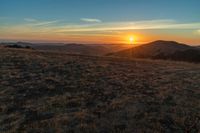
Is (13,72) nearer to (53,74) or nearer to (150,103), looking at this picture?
(53,74)

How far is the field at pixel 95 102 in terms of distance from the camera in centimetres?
856

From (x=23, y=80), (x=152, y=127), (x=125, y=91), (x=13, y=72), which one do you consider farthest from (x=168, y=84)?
(x=13, y=72)

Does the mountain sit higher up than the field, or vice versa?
the field

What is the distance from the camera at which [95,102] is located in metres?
11.0

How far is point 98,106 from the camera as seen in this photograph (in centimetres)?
1045

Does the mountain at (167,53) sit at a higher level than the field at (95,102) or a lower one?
lower

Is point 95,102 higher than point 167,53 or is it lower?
higher

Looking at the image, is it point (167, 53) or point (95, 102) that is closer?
point (95, 102)

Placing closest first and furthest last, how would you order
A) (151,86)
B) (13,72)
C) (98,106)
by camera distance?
(98,106) → (151,86) → (13,72)

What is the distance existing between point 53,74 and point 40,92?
14.1ft

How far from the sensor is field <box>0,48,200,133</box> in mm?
8562

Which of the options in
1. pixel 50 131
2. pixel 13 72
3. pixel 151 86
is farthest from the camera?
pixel 13 72

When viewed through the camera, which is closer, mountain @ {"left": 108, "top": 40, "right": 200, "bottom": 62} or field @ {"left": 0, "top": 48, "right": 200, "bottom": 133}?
field @ {"left": 0, "top": 48, "right": 200, "bottom": 133}

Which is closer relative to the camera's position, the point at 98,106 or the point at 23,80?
the point at 98,106
